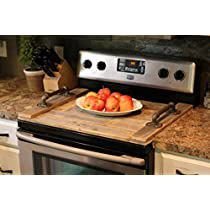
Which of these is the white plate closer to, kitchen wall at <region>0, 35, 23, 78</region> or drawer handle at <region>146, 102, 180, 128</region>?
drawer handle at <region>146, 102, 180, 128</region>

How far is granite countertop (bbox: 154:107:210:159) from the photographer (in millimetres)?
1409

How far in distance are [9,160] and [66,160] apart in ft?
1.21

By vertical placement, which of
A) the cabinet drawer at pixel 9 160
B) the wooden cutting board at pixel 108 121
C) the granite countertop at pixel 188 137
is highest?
the wooden cutting board at pixel 108 121

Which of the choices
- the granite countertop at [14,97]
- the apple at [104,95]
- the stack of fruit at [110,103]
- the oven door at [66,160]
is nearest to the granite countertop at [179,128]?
the granite countertop at [14,97]

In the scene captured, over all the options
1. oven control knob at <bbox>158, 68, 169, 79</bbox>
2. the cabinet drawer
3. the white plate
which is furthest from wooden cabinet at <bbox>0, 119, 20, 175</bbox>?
oven control knob at <bbox>158, 68, 169, 79</bbox>

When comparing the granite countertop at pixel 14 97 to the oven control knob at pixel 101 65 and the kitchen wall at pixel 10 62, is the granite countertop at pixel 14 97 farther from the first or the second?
the oven control knob at pixel 101 65

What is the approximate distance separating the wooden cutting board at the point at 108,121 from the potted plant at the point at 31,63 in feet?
0.97

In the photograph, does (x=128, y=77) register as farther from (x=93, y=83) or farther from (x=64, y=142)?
(x=64, y=142)

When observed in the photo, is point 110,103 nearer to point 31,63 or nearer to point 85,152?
point 85,152

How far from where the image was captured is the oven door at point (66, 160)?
151 cm

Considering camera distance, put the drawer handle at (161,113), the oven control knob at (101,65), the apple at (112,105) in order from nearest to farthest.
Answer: the drawer handle at (161,113)
the apple at (112,105)
the oven control knob at (101,65)

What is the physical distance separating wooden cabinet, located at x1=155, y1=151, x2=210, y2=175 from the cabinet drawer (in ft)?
2.20
